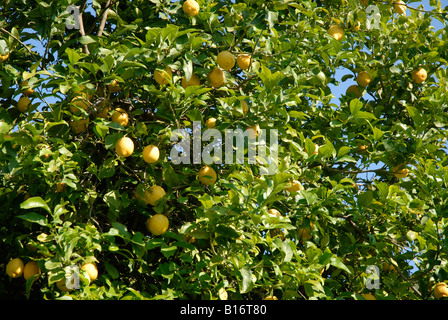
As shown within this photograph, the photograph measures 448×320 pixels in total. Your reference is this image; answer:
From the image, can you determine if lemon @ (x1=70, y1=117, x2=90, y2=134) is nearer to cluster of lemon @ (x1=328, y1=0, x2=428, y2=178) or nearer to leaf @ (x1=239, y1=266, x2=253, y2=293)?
leaf @ (x1=239, y1=266, x2=253, y2=293)

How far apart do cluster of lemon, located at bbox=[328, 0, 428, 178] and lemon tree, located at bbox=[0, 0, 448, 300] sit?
0.06ft

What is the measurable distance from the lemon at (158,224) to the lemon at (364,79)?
5.66ft

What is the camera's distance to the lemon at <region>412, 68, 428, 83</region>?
339 cm

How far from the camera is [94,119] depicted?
2.70m

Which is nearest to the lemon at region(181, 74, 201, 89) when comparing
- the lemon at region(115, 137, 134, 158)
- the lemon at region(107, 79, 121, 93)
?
the lemon at region(107, 79, 121, 93)

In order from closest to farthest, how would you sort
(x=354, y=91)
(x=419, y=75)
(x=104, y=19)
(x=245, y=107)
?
(x=245, y=107)
(x=104, y=19)
(x=419, y=75)
(x=354, y=91)

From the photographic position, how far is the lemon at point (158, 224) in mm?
2490

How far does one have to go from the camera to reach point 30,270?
8.01 feet

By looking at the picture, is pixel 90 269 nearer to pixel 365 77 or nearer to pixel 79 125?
pixel 79 125

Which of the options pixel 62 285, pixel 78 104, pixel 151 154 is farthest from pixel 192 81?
pixel 62 285

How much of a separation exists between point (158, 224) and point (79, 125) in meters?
0.66
